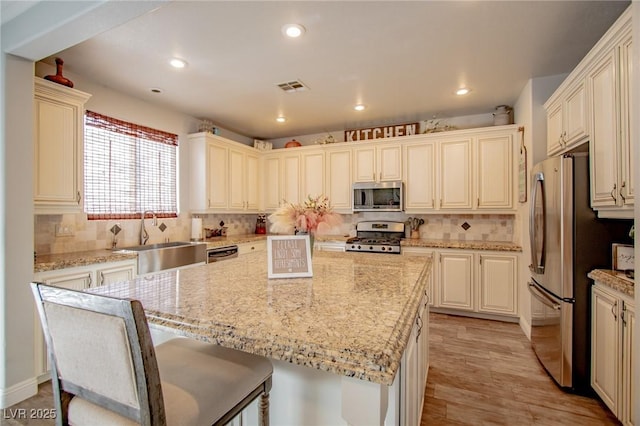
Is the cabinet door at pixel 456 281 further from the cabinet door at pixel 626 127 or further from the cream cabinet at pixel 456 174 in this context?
the cabinet door at pixel 626 127

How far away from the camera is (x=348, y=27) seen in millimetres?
2072

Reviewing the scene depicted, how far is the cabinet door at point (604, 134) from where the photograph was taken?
5.59ft

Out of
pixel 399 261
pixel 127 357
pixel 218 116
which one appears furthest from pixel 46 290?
pixel 218 116

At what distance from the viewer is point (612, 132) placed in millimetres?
1710

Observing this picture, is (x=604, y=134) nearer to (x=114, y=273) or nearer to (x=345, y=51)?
(x=345, y=51)

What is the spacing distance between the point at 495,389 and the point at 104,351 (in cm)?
243

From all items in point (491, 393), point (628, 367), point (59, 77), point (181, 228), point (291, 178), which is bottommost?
point (491, 393)

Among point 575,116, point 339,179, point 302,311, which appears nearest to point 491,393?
point 302,311

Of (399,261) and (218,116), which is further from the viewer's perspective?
(218,116)

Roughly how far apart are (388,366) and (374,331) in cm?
15

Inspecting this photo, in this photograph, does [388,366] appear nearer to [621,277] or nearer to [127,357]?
[127,357]

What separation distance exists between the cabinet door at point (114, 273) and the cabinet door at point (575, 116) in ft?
12.1

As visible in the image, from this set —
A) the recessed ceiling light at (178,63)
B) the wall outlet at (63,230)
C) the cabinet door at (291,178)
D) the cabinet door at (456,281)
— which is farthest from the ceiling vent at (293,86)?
the cabinet door at (456,281)

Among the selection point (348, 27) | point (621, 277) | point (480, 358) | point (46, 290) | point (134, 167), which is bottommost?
point (480, 358)
